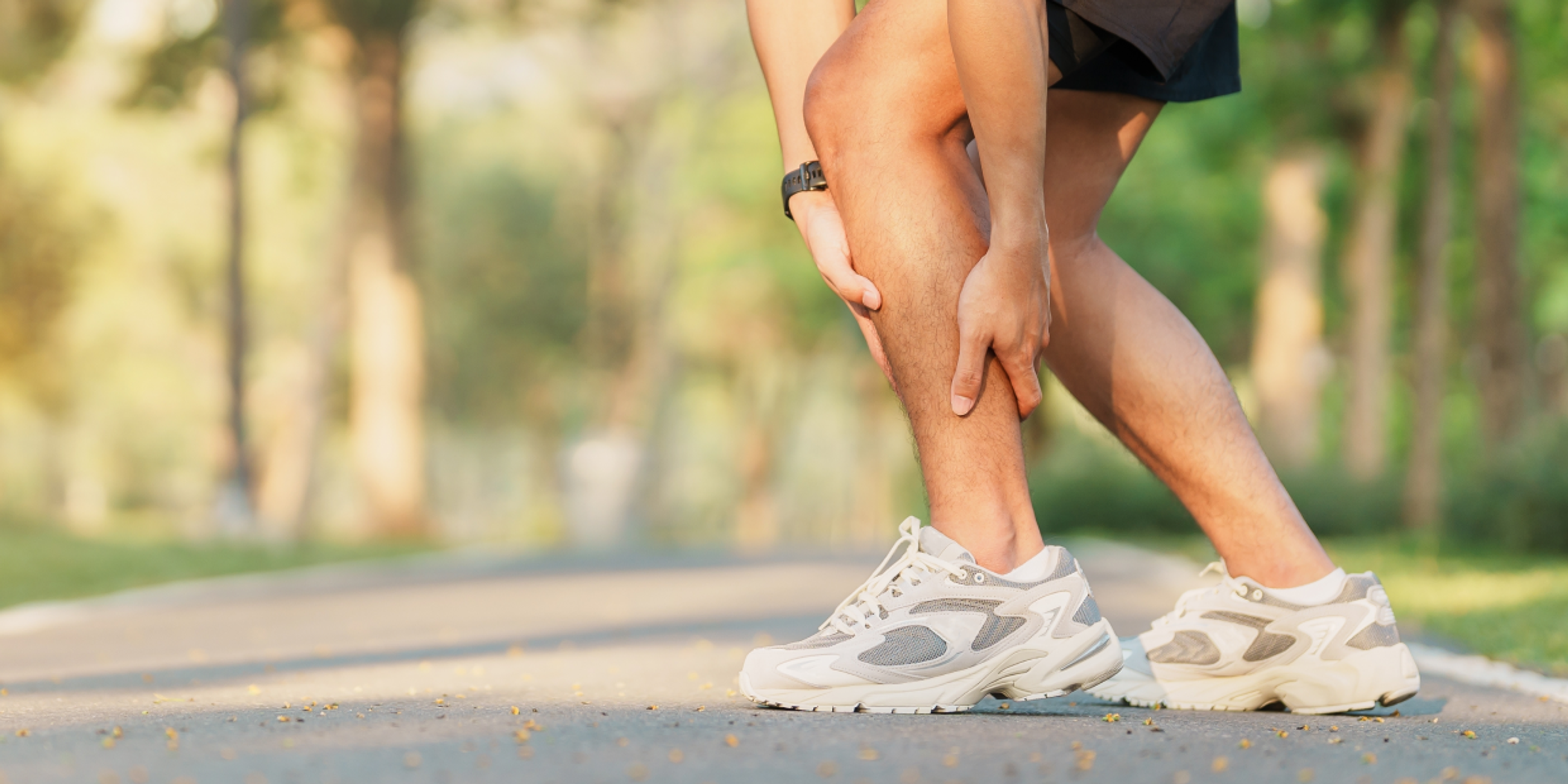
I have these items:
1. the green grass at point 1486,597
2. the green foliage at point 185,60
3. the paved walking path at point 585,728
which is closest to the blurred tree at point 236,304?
the green foliage at point 185,60

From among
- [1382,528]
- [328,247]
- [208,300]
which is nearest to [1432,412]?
[1382,528]

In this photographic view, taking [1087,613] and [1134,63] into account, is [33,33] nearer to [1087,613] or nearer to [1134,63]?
[1134,63]

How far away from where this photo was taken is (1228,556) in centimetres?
236

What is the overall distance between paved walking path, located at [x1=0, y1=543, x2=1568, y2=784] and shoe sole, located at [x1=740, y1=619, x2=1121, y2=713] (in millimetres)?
41

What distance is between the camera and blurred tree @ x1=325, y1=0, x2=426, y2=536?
16609mm

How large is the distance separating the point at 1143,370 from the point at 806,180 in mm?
639

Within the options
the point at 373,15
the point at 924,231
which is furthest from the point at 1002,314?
the point at 373,15

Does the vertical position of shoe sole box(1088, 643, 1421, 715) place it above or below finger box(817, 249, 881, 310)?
below

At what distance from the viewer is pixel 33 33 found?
18.5m

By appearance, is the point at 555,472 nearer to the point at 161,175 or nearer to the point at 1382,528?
the point at 161,175

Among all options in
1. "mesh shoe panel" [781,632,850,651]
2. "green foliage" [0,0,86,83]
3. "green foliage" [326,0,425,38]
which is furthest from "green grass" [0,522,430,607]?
"green foliage" [0,0,86,83]

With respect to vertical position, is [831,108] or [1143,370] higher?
[831,108]

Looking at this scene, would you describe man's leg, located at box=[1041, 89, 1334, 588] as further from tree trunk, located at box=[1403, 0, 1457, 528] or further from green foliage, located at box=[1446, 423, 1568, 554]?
tree trunk, located at box=[1403, 0, 1457, 528]

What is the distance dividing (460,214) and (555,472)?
6243mm
